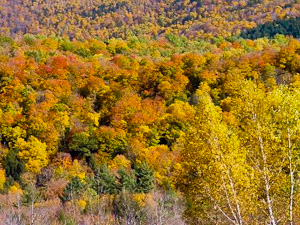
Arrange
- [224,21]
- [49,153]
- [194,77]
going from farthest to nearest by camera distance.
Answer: [224,21], [194,77], [49,153]

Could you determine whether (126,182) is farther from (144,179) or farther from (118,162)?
(118,162)

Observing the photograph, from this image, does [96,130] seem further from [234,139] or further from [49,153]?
[234,139]

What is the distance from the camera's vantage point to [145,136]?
5072cm

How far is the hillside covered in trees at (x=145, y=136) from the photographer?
1393cm

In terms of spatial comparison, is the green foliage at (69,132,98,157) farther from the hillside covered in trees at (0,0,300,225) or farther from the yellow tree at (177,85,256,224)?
the yellow tree at (177,85,256,224)

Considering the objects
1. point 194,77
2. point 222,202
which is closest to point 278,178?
point 222,202

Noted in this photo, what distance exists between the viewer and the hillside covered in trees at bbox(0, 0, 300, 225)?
13930 mm

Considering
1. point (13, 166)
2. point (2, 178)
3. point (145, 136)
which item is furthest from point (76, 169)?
point (145, 136)

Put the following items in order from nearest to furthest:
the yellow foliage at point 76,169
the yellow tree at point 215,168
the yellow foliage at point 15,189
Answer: the yellow tree at point 215,168
the yellow foliage at point 15,189
the yellow foliage at point 76,169

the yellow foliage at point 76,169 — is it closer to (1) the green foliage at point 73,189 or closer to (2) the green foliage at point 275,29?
(1) the green foliage at point 73,189

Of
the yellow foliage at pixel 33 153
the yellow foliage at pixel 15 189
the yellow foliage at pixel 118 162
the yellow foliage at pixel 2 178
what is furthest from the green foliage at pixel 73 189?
the yellow foliage at pixel 33 153

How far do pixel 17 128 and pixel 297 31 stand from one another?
96463mm

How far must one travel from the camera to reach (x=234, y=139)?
13562mm

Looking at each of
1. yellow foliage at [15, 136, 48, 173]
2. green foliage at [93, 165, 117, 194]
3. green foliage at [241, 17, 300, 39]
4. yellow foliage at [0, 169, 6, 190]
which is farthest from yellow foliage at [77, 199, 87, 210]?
green foliage at [241, 17, 300, 39]
